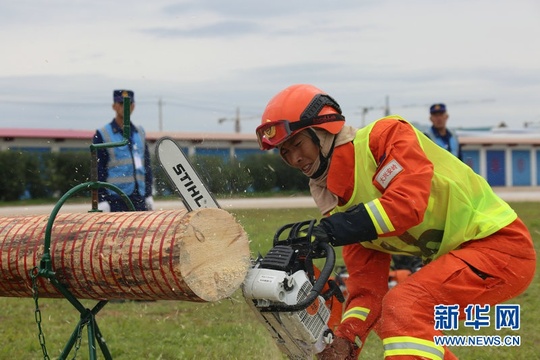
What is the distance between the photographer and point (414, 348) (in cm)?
319

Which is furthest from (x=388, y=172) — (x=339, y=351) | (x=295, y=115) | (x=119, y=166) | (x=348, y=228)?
(x=119, y=166)

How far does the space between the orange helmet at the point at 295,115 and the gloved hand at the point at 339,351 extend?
104cm

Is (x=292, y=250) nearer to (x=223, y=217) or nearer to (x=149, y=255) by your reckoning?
(x=223, y=217)

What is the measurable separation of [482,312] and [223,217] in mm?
1324

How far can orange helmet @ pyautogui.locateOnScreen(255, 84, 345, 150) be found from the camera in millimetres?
3643

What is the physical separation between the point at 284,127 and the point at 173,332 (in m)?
2.93

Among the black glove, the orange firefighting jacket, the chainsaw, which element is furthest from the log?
the orange firefighting jacket

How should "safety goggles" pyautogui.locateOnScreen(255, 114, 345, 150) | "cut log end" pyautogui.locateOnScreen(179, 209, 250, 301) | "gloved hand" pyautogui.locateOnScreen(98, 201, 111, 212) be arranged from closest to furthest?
"cut log end" pyautogui.locateOnScreen(179, 209, 250, 301)
"safety goggles" pyautogui.locateOnScreen(255, 114, 345, 150)
"gloved hand" pyautogui.locateOnScreen(98, 201, 111, 212)

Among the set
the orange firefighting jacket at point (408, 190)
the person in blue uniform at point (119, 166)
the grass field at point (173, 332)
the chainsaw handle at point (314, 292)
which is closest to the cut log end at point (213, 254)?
the chainsaw handle at point (314, 292)

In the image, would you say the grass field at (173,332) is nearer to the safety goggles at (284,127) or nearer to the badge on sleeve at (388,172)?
the safety goggles at (284,127)

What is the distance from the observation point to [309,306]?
11.5 feet

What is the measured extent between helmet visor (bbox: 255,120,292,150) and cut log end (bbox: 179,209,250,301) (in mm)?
412

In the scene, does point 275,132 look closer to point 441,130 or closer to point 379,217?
point 379,217

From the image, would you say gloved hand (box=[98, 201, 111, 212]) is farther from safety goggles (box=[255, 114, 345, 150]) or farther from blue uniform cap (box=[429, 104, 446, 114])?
blue uniform cap (box=[429, 104, 446, 114])
